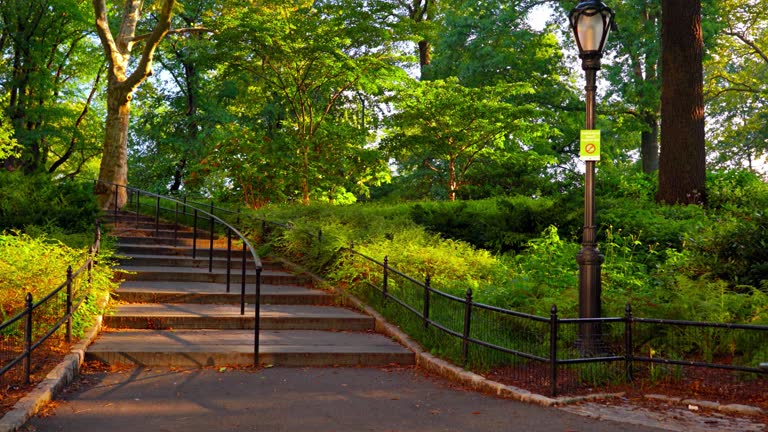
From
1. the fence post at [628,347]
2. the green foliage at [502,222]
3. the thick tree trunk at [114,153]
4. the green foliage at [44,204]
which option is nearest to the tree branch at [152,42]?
the thick tree trunk at [114,153]

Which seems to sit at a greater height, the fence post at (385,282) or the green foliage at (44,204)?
the green foliage at (44,204)

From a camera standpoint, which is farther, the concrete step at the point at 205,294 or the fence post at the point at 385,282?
the concrete step at the point at 205,294

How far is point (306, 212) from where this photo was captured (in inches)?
584

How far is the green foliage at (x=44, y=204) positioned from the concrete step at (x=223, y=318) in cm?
426

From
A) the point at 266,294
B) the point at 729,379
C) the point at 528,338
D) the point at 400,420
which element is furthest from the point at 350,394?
the point at 266,294

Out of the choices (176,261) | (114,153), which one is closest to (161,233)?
(176,261)

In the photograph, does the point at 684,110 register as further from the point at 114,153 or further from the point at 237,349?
the point at 114,153

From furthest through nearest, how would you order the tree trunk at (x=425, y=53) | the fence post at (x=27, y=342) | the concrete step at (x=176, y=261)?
the tree trunk at (x=425, y=53) < the concrete step at (x=176, y=261) < the fence post at (x=27, y=342)

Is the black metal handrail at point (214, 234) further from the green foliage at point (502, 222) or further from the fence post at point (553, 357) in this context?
the green foliage at point (502, 222)

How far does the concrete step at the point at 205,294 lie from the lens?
9.85m

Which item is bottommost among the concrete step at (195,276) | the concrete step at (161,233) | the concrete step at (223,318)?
the concrete step at (223,318)

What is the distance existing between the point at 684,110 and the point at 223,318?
34.6 feet

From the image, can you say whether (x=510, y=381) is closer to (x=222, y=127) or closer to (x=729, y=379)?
(x=729, y=379)

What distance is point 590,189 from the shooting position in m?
7.12
